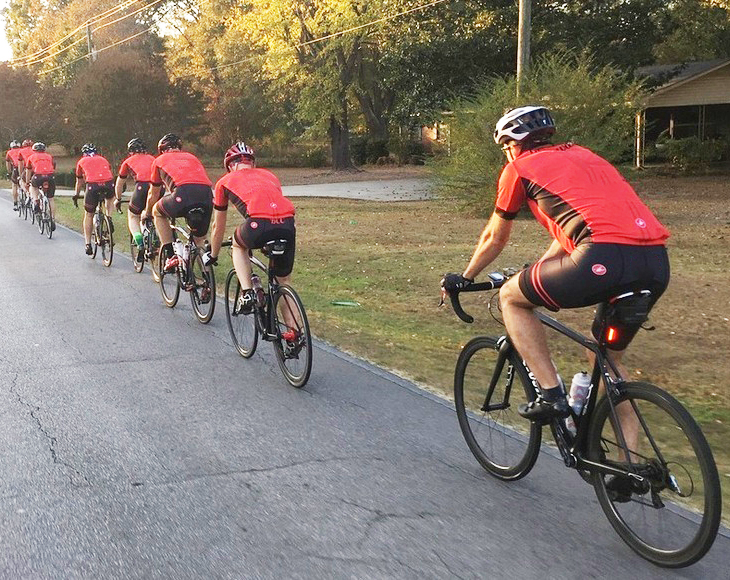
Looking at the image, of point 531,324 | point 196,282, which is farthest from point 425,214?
point 531,324

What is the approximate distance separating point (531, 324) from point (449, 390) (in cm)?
221

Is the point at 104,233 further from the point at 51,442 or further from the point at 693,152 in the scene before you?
the point at 693,152

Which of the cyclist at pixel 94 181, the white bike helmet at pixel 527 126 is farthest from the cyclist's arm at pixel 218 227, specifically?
the cyclist at pixel 94 181

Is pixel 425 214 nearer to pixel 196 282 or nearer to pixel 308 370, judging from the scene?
pixel 196 282

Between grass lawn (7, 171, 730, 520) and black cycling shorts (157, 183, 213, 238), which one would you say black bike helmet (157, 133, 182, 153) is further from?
grass lawn (7, 171, 730, 520)

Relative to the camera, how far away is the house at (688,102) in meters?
31.4

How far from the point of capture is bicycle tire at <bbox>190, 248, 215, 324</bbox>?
820 centimetres

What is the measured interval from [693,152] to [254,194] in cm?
2867

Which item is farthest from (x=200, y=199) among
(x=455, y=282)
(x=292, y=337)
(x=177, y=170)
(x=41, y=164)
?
(x=41, y=164)

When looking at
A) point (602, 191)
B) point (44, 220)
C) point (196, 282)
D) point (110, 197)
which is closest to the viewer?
point (602, 191)

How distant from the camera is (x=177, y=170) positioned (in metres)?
8.46

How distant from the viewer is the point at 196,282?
8422mm

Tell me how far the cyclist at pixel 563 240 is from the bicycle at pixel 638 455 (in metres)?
0.07

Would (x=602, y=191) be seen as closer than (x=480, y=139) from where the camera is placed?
Yes
